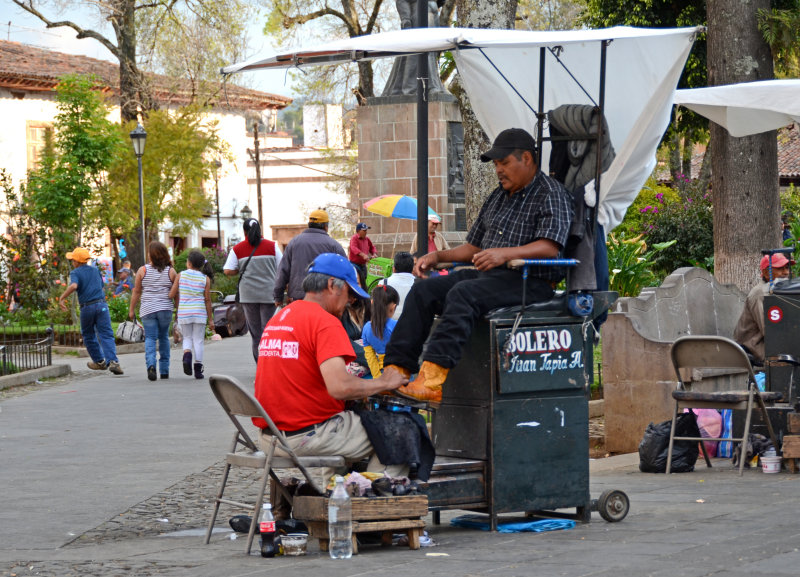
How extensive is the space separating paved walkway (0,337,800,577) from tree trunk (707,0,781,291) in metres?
5.71

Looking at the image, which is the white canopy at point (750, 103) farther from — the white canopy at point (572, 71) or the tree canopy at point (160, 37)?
the tree canopy at point (160, 37)

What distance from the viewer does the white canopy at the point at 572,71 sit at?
6777 millimetres

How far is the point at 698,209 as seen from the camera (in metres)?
22.9

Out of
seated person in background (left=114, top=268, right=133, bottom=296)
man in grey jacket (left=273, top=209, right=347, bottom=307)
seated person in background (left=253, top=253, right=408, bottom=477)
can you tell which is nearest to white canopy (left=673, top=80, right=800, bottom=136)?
man in grey jacket (left=273, top=209, right=347, bottom=307)

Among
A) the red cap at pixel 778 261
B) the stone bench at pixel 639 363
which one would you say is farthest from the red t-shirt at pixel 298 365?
the red cap at pixel 778 261

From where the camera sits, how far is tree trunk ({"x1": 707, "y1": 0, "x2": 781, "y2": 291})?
1481cm

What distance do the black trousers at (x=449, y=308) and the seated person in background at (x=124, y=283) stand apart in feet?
84.3

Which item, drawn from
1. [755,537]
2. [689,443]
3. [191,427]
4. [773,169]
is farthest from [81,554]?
[773,169]

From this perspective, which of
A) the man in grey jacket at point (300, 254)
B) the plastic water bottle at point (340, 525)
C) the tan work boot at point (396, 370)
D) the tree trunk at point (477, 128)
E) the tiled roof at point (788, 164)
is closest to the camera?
the plastic water bottle at point (340, 525)

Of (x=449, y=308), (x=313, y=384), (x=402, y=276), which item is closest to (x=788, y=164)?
(x=402, y=276)

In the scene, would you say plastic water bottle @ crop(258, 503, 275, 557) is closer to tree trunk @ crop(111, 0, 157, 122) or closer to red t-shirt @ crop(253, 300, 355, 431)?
red t-shirt @ crop(253, 300, 355, 431)

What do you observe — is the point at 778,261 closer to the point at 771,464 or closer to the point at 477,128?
the point at 771,464

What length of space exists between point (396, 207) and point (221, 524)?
1022cm

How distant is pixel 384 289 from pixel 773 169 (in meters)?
6.86
